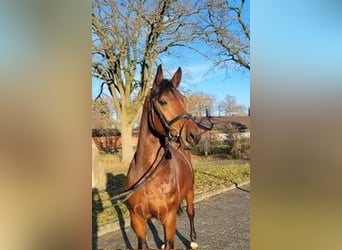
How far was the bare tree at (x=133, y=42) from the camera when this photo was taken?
153 centimetres

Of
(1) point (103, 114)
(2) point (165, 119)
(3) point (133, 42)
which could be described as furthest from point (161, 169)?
(3) point (133, 42)

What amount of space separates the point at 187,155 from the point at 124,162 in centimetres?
31

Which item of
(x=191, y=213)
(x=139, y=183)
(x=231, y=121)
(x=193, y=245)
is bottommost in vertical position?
(x=193, y=245)

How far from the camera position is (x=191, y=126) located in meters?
1.52

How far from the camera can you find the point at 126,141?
156cm

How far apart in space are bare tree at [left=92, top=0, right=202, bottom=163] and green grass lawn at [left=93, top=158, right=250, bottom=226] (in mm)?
225

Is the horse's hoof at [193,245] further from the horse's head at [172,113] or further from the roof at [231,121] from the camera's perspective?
the roof at [231,121]

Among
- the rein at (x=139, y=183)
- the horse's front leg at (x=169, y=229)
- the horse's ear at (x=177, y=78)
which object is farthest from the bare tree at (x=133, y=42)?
the horse's front leg at (x=169, y=229)

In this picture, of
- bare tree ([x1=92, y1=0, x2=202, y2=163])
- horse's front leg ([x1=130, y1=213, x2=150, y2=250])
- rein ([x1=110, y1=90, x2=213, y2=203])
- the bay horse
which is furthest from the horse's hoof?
bare tree ([x1=92, y1=0, x2=202, y2=163])

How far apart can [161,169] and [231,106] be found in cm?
Result: 45

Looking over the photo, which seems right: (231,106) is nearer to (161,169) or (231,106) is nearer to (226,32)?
(226,32)
